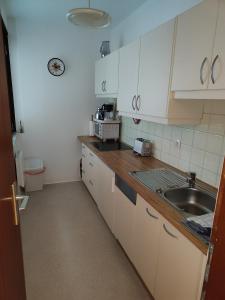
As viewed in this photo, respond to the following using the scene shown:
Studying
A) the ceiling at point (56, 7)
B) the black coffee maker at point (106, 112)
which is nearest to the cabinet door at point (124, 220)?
the black coffee maker at point (106, 112)

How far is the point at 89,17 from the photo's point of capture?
5.89ft

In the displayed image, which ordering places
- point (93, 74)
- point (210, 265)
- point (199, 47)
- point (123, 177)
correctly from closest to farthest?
point (210, 265) → point (199, 47) → point (123, 177) → point (93, 74)

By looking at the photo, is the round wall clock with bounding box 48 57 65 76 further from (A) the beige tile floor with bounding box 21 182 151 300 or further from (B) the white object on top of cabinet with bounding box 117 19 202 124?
(A) the beige tile floor with bounding box 21 182 151 300

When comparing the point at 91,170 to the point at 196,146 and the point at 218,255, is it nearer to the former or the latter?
the point at 196,146

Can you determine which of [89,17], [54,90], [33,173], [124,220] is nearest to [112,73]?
[89,17]

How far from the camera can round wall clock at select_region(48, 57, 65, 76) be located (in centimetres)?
325

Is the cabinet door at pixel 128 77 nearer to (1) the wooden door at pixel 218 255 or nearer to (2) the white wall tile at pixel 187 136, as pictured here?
(2) the white wall tile at pixel 187 136

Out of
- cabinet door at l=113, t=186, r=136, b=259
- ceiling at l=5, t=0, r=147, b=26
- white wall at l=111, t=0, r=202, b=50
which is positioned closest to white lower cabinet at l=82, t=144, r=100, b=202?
cabinet door at l=113, t=186, r=136, b=259

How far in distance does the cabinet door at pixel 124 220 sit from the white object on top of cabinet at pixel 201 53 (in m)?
1.01

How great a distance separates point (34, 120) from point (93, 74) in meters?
1.22

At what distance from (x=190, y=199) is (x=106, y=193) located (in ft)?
3.23

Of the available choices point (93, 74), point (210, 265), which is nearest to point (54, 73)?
point (93, 74)

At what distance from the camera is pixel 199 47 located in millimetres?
1320

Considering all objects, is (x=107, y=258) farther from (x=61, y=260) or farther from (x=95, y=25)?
(x=95, y=25)
